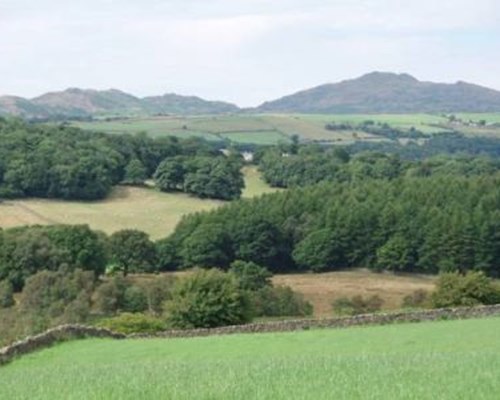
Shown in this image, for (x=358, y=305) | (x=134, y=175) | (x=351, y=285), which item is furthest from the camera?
(x=134, y=175)

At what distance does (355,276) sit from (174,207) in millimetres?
36543

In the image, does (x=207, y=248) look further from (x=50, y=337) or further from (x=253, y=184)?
(x=50, y=337)

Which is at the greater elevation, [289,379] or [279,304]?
[289,379]

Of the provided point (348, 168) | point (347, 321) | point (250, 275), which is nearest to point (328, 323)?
point (347, 321)

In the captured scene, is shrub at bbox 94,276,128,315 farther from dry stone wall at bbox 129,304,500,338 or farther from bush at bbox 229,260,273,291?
dry stone wall at bbox 129,304,500,338

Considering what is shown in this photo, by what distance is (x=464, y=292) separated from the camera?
2149 inches

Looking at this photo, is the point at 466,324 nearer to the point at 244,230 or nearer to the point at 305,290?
the point at 305,290

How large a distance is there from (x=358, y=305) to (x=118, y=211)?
56.2 m

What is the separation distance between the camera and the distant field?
81750 millimetres

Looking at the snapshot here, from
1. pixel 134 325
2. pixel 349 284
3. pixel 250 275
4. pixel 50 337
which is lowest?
pixel 349 284

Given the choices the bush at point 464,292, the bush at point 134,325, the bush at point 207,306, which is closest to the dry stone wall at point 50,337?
the bush at point 134,325

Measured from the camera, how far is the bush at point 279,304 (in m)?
68.6

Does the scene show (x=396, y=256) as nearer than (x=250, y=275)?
No

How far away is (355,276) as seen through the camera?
101 meters
